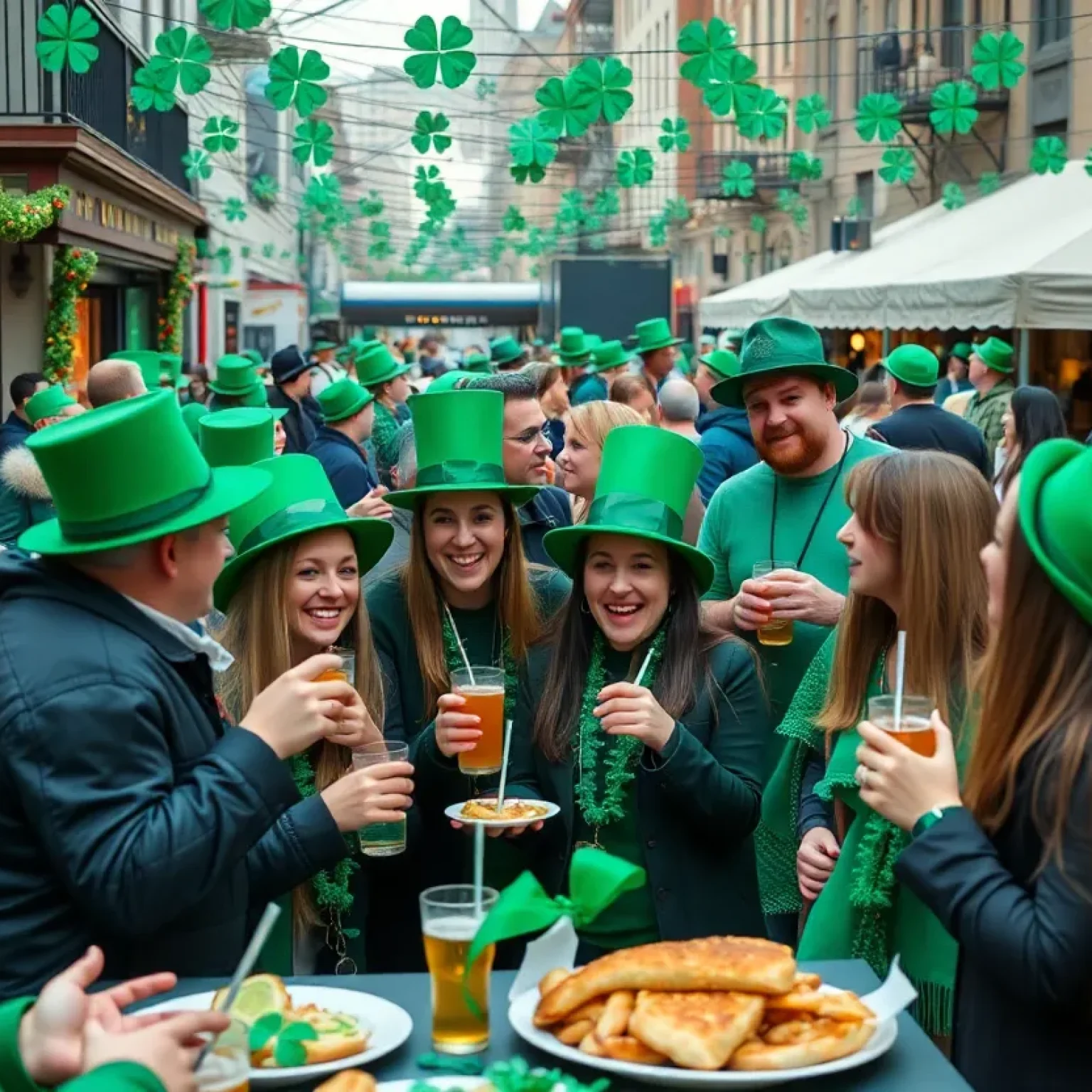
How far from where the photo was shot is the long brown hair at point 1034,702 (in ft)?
8.76

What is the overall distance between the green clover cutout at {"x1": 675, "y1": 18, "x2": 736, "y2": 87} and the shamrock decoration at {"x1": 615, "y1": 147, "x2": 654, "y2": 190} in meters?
4.90

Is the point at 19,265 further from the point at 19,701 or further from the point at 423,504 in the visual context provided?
the point at 19,701

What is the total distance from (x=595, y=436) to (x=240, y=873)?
3802 millimetres

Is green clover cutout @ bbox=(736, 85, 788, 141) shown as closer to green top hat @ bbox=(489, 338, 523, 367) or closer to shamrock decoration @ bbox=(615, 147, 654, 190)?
shamrock decoration @ bbox=(615, 147, 654, 190)

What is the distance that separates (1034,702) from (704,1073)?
802 millimetres

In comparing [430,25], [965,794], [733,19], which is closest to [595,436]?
[430,25]

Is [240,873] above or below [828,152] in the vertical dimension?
below

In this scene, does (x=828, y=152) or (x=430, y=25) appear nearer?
(x=430, y=25)

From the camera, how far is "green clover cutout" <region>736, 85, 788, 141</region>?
36.0ft

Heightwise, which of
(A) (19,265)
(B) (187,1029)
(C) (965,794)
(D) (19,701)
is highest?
(A) (19,265)

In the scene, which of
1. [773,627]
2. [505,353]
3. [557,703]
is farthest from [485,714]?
[505,353]

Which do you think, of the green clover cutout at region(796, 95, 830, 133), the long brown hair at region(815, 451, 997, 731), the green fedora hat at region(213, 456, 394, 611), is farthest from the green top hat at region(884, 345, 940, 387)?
the long brown hair at region(815, 451, 997, 731)

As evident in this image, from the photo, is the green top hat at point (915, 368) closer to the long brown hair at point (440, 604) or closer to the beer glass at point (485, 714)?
the long brown hair at point (440, 604)

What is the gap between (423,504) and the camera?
4926mm
